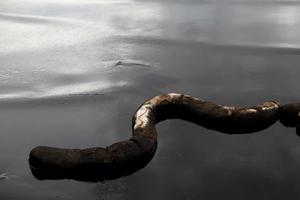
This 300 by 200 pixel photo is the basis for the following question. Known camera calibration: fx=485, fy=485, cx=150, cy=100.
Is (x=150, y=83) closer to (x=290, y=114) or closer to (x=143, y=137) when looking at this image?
(x=143, y=137)

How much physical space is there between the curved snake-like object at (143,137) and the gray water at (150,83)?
0.07 metres

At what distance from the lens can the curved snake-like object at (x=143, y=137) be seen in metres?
3.02

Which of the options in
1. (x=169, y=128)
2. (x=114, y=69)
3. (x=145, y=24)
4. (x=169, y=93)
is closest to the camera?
(x=169, y=128)

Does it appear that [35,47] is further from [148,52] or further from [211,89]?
[211,89]

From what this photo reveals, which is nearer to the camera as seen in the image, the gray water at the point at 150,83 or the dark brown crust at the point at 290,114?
the gray water at the point at 150,83

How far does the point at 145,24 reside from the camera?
5.54m

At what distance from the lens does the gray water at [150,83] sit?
10.1ft

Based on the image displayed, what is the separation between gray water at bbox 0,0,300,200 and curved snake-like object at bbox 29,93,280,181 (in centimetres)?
7

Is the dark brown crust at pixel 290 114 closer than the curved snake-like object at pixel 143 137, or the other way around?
the curved snake-like object at pixel 143 137

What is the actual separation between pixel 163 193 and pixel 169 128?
0.74 m

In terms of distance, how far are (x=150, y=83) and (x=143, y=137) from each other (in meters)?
1.08

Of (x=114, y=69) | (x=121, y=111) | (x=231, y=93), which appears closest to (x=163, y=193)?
(x=121, y=111)

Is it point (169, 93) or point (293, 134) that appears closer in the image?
point (293, 134)

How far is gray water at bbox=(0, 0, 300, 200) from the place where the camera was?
10.1 ft
